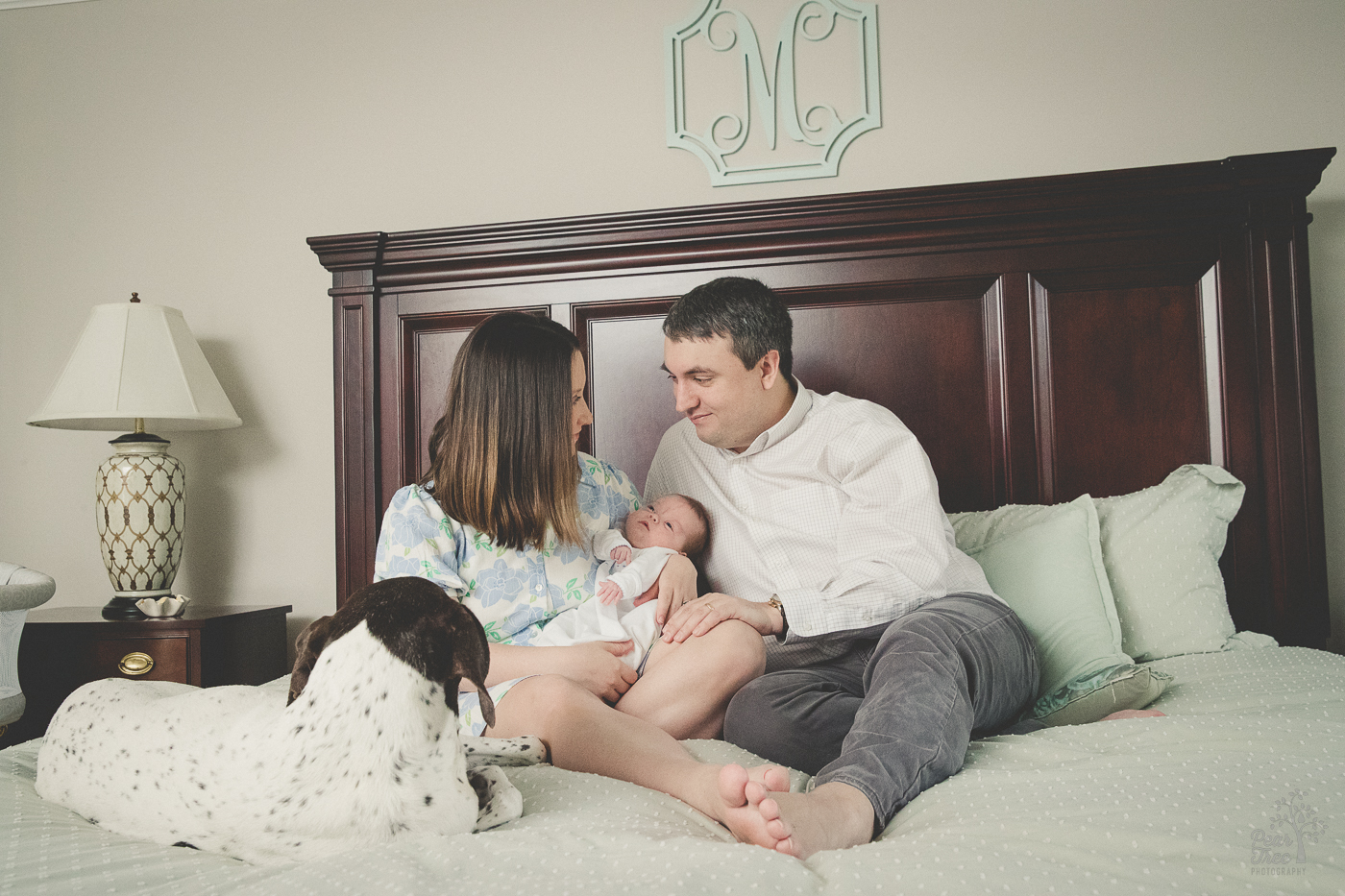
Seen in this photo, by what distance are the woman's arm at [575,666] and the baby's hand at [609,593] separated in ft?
0.37

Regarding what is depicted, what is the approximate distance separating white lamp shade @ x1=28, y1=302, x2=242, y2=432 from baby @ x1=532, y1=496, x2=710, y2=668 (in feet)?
4.43

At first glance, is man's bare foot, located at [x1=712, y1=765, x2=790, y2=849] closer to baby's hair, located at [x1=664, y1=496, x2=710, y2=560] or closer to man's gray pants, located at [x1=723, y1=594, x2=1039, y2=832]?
man's gray pants, located at [x1=723, y1=594, x2=1039, y2=832]

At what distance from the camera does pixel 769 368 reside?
1.85 m

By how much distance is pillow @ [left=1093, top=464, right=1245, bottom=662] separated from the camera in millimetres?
1661

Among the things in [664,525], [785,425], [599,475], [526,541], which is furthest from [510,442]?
[785,425]

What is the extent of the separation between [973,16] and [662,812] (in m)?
2.29

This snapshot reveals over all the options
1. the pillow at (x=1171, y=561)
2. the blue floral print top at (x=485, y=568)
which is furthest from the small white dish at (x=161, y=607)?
the pillow at (x=1171, y=561)

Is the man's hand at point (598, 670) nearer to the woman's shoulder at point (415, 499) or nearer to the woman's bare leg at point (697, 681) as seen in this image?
the woman's bare leg at point (697, 681)

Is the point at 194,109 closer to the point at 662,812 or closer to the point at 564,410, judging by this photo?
the point at 564,410

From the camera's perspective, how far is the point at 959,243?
6.95ft

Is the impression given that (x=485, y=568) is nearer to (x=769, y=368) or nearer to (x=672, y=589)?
(x=672, y=589)

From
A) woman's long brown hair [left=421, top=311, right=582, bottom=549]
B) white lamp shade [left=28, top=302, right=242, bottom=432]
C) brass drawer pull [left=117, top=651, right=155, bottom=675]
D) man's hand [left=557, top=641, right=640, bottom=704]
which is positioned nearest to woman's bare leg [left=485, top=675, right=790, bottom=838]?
man's hand [left=557, top=641, right=640, bottom=704]

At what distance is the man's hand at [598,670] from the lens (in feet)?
4.40

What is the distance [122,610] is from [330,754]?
5.73 feet
